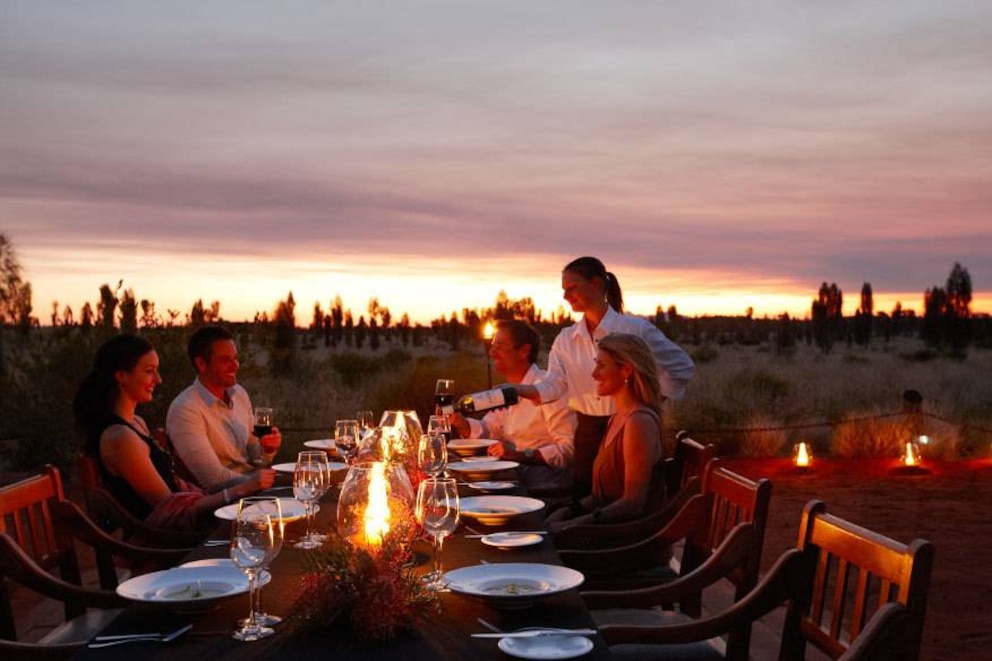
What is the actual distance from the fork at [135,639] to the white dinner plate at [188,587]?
5.0 inches

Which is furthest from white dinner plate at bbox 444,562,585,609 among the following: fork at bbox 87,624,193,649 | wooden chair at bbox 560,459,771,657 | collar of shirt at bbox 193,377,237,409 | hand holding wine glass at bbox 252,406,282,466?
collar of shirt at bbox 193,377,237,409

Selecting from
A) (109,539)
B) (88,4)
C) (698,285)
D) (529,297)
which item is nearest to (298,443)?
(88,4)

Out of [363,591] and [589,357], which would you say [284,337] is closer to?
[589,357]

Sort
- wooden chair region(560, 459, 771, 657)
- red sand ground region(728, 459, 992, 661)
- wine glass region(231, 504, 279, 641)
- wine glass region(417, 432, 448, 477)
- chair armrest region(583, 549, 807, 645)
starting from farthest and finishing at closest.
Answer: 1. red sand ground region(728, 459, 992, 661)
2. wine glass region(417, 432, 448, 477)
3. wooden chair region(560, 459, 771, 657)
4. chair armrest region(583, 549, 807, 645)
5. wine glass region(231, 504, 279, 641)

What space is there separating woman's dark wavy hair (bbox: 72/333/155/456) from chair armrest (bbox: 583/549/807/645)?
8.33 feet

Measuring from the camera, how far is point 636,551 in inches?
148

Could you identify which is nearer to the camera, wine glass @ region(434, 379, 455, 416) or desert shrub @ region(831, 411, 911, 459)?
wine glass @ region(434, 379, 455, 416)

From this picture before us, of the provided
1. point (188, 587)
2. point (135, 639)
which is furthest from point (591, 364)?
point (135, 639)

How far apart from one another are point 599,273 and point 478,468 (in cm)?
145

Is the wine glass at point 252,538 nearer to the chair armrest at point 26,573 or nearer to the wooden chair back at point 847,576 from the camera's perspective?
the chair armrest at point 26,573

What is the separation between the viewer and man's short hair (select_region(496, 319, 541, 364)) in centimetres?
648

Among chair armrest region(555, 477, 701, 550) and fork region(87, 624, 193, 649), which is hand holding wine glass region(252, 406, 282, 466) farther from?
fork region(87, 624, 193, 649)

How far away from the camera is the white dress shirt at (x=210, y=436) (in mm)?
5207

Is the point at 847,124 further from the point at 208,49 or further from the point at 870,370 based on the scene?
the point at 870,370
